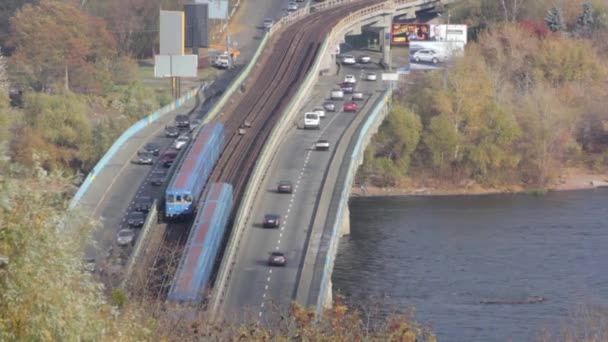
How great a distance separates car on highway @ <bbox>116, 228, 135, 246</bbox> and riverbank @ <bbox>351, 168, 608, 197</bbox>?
1597 centimetres

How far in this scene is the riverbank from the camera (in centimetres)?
4944

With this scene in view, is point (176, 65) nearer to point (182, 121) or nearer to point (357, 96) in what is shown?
point (182, 121)

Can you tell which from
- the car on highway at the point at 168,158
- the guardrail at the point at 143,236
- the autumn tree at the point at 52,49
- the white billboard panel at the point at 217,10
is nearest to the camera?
the guardrail at the point at 143,236

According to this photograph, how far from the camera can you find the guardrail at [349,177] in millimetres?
30861

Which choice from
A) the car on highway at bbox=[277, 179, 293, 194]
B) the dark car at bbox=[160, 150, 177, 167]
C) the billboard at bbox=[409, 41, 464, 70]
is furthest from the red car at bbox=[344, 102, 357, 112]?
the car on highway at bbox=[277, 179, 293, 194]

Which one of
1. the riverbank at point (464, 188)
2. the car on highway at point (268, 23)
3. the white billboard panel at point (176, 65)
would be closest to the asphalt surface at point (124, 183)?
the white billboard panel at point (176, 65)

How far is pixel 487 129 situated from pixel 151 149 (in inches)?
558

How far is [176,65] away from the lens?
54.4 m

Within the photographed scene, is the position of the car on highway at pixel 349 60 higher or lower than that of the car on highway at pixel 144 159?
higher

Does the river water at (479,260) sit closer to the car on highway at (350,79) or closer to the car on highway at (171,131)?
the car on highway at (171,131)

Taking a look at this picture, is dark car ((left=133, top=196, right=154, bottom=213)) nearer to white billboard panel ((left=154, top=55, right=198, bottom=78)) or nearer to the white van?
the white van

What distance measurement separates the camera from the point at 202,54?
63.5 m

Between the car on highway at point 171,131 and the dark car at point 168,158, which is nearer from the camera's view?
the dark car at point 168,158

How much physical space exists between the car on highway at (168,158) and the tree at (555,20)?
89.6ft
